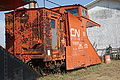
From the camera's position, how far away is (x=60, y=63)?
7.80 m

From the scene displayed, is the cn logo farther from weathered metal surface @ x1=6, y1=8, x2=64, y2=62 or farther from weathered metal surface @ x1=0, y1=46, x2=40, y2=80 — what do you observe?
weathered metal surface @ x1=0, y1=46, x2=40, y2=80

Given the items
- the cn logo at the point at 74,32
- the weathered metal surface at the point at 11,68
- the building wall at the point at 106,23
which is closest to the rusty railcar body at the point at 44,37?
the cn logo at the point at 74,32

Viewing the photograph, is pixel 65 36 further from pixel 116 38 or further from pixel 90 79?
pixel 116 38

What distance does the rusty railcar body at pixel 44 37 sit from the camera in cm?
698

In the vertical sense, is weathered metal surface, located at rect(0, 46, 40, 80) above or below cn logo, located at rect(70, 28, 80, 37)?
below

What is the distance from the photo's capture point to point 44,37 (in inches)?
271

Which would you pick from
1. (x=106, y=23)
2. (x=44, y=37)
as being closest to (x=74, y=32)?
(x=44, y=37)

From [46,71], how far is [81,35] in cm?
261

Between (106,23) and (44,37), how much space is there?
11510 millimetres

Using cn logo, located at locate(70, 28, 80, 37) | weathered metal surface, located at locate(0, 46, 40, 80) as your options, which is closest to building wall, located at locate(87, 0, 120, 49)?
cn logo, located at locate(70, 28, 80, 37)

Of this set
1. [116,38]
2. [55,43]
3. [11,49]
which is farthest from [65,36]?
[116,38]

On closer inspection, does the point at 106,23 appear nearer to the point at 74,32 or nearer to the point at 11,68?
the point at 74,32

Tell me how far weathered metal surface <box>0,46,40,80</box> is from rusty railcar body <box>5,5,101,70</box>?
227 centimetres

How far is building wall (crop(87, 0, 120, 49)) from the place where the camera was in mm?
16391
